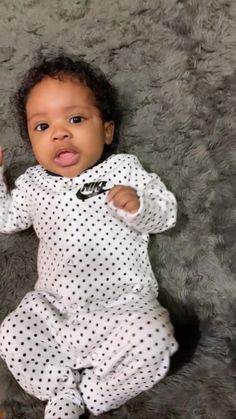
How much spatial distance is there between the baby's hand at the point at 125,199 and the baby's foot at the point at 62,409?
0.35 meters

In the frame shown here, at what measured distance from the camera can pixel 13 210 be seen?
50.5 inches

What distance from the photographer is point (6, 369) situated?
1169 mm

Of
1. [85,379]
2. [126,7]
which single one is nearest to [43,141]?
[126,7]

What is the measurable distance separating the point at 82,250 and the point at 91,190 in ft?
0.41

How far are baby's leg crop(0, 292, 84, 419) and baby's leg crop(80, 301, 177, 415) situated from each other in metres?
0.04

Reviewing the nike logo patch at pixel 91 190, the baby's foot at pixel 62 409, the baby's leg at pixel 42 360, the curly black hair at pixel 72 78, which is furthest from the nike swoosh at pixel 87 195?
the baby's foot at pixel 62 409

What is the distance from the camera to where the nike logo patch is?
1.22 metres

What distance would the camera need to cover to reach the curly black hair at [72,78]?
125 cm

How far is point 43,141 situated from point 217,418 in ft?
2.00

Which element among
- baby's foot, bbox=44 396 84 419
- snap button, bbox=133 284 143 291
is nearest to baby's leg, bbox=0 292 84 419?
baby's foot, bbox=44 396 84 419

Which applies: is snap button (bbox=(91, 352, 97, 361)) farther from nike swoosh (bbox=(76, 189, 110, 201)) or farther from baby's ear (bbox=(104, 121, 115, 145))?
baby's ear (bbox=(104, 121, 115, 145))

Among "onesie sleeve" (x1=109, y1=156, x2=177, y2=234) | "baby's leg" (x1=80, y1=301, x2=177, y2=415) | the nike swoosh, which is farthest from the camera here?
the nike swoosh

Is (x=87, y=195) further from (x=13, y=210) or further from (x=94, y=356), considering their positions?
(x=94, y=356)

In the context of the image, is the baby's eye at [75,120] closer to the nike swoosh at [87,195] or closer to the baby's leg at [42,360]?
the nike swoosh at [87,195]
